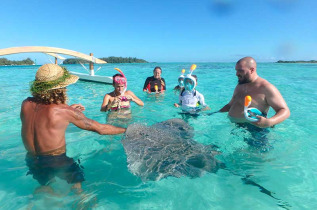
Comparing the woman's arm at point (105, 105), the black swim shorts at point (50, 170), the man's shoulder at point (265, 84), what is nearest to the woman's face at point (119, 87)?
the woman's arm at point (105, 105)

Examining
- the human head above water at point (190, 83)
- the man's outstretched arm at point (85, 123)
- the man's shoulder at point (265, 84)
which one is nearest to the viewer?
the man's outstretched arm at point (85, 123)

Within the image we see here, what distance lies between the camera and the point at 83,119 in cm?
265

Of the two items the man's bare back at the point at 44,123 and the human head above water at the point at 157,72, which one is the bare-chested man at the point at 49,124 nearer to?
the man's bare back at the point at 44,123

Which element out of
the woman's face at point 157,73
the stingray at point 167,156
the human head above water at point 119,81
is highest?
the woman's face at point 157,73

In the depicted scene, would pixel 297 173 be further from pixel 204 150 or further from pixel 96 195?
pixel 96 195

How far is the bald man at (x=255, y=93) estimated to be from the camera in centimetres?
319

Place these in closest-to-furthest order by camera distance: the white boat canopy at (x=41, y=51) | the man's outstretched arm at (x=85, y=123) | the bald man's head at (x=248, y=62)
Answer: the man's outstretched arm at (x=85, y=123), the bald man's head at (x=248, y=62), the white boat canopy at (x=41, y=51)

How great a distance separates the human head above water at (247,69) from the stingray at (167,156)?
1.45 metres

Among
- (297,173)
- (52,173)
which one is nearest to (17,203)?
(52,173)

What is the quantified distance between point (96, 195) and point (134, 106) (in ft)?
16.1

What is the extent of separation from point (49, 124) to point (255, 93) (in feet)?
10.5

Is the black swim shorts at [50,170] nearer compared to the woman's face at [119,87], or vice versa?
the black swim shorts at [50,170]

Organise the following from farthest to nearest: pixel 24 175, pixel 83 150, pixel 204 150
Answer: pixel 83 150 → pixel 204 150 → pixel 24 175

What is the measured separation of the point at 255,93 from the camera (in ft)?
11.4
